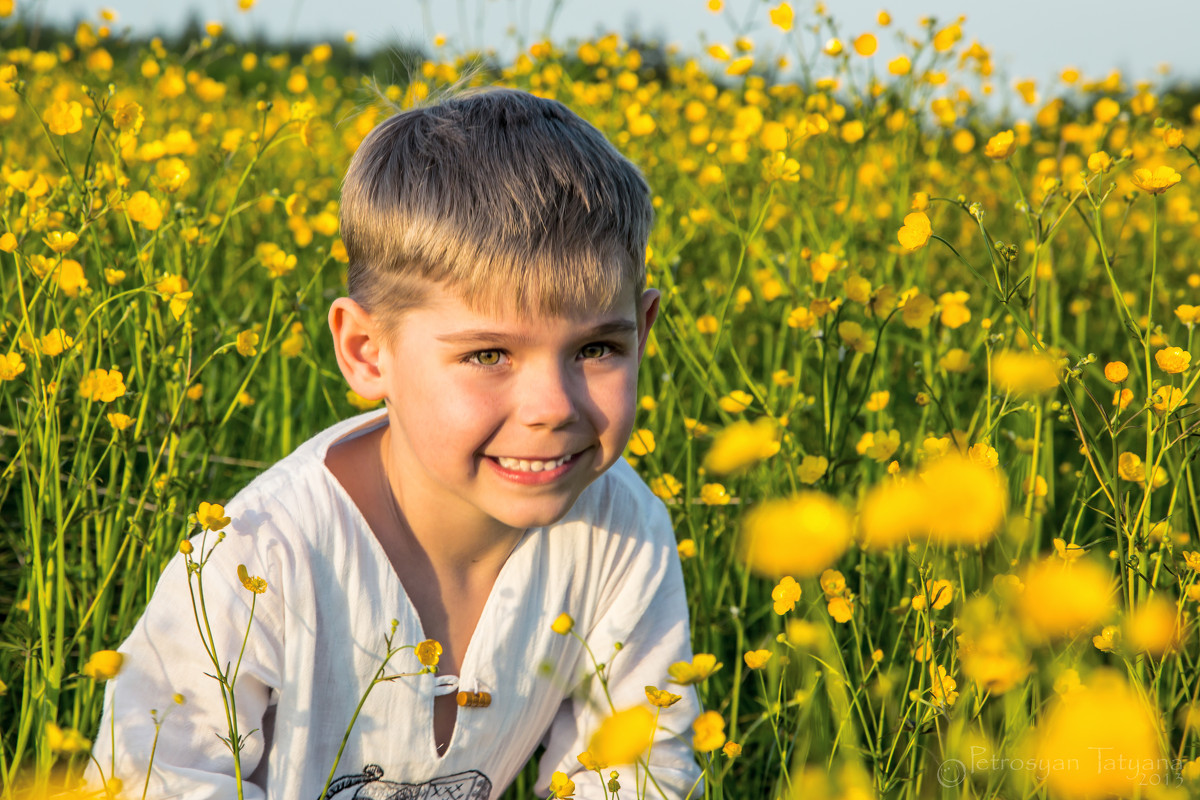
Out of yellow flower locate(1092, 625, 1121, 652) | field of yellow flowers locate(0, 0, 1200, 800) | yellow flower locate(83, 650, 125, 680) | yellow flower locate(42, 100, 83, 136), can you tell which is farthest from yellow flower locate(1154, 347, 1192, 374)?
yellow flower locate(42, 100, 83, 136)

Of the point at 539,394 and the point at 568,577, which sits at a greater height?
the point at 539,394

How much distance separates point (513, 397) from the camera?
0.98 meters

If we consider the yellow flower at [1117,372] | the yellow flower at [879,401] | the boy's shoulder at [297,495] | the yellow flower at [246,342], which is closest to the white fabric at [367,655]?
the boy's shoulder at [297,495]

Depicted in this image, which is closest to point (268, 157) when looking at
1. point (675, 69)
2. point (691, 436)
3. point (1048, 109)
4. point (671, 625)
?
point (675, 69)

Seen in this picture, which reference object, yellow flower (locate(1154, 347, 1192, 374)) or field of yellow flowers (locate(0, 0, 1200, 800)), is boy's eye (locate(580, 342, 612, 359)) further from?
yellow flower (locate(1154, 347, 1192, 374))

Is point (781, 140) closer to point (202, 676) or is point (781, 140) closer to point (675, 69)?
point (202, 676)

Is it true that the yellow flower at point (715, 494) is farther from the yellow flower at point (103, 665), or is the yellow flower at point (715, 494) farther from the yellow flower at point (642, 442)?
the yellow flower at point (103, 665)

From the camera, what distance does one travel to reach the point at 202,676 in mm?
985

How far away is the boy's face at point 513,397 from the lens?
979 millimetres

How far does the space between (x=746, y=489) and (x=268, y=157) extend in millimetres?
1450

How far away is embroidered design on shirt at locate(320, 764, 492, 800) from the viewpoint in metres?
1.14

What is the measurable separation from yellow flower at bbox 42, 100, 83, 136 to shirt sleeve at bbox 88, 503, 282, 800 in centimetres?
67

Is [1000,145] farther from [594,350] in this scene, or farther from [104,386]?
[104,386]

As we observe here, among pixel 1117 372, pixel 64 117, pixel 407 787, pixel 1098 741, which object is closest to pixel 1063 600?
pixel 1098 741
